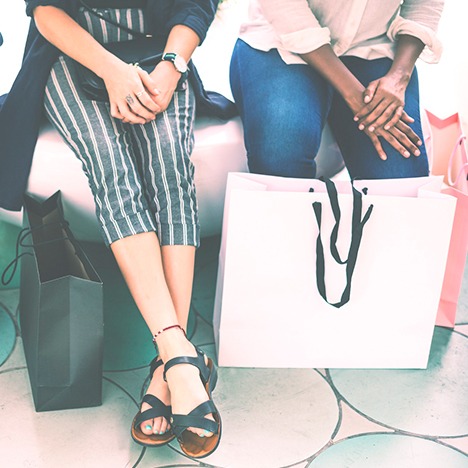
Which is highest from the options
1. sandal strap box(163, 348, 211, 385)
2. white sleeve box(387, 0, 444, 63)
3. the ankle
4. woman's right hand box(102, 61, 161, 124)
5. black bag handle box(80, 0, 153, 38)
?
white sleeve box(387, 0, 444, 63)

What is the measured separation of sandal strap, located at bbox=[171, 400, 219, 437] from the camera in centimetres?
104

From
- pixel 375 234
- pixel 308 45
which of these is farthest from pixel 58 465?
pixel 308 45

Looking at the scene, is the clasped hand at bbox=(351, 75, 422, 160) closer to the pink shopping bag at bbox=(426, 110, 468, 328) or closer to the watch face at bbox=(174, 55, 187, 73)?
the pink shopping bag at bbox=(426, 110, 468, 328)

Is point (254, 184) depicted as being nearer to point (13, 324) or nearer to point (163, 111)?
point (163, 111)

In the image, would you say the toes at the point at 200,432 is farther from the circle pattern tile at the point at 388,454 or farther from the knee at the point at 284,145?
the knee at the point at 284,145

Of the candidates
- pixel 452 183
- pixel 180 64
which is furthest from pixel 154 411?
pixel 452 183

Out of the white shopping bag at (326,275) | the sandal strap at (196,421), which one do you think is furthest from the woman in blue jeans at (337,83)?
the sandal strap at (196,421)

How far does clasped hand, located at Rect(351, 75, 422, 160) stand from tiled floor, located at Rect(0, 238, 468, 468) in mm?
446

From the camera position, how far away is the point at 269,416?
46.8 inches

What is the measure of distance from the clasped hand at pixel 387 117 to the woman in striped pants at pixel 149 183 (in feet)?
1.19

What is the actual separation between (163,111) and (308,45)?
12.8 inches

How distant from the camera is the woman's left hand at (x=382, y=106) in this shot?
1.31 meters

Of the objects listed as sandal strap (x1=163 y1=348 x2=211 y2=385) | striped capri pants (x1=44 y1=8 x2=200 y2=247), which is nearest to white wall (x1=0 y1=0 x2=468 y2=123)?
striped capri pants (x1=44 y1=8 x2=200 y2=247)

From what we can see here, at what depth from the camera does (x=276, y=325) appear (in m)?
1.26
